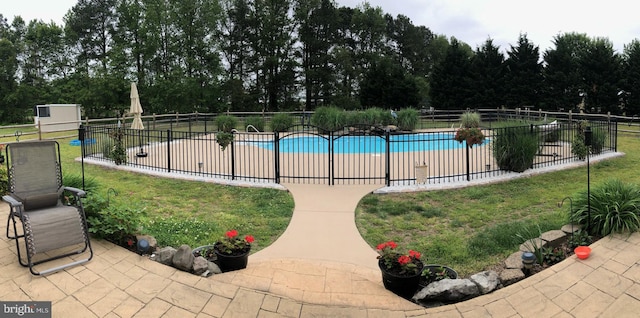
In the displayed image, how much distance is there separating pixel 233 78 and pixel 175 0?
7.77 m

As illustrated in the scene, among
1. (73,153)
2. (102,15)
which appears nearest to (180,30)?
(102,15)

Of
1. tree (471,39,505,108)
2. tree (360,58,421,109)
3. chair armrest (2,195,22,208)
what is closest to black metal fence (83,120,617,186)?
chair armrest (2,195,22,208)

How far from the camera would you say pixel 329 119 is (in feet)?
62.6

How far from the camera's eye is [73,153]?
13641mm

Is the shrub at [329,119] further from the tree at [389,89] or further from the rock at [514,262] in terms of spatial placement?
the rock at [514,262]

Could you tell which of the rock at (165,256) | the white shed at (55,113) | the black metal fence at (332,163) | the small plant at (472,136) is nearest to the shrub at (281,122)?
the black metal fence at (332,163)

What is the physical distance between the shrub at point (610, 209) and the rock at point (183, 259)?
4467 millimetres

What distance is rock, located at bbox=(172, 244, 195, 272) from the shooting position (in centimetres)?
400

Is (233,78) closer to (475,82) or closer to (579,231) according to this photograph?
(475,82)

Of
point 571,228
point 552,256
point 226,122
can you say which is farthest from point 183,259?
point 226,122

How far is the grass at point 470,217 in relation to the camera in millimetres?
4988

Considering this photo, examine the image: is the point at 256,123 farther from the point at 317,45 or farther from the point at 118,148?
the point at 317,45

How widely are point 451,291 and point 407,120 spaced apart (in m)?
16.6

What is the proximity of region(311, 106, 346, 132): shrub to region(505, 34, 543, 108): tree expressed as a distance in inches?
679
